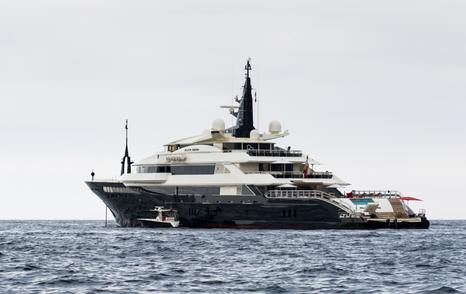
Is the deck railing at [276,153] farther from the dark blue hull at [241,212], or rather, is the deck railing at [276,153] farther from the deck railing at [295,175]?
the dark blue hull at [241,212]

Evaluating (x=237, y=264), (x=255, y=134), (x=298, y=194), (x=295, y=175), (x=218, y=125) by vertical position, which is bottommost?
(x=237, y=264)

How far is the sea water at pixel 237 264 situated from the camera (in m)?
43.1

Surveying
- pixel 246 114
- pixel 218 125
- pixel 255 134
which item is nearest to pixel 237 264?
pixel 255 134

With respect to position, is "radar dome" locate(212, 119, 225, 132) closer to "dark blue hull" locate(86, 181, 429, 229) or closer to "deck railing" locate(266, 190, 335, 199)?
"dark blue hull" locate(86, 181, 429, 229)

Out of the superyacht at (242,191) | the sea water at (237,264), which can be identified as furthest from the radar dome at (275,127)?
the sea water at (237,264)

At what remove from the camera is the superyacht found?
89.6 metres

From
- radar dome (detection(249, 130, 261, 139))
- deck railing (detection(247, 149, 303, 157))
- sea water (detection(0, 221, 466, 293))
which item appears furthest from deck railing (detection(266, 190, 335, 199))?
sea water (detection(0, 221, 466, 293))

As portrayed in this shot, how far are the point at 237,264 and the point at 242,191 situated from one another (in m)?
40.5

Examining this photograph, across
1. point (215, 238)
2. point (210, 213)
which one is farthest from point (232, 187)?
point (215, 238)

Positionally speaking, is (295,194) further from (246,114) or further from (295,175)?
(246,114)

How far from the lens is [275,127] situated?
101 metres

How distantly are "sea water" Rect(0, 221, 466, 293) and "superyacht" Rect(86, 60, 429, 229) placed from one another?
901 centimetres

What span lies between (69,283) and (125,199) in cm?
5813

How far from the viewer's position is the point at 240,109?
10206 cm
